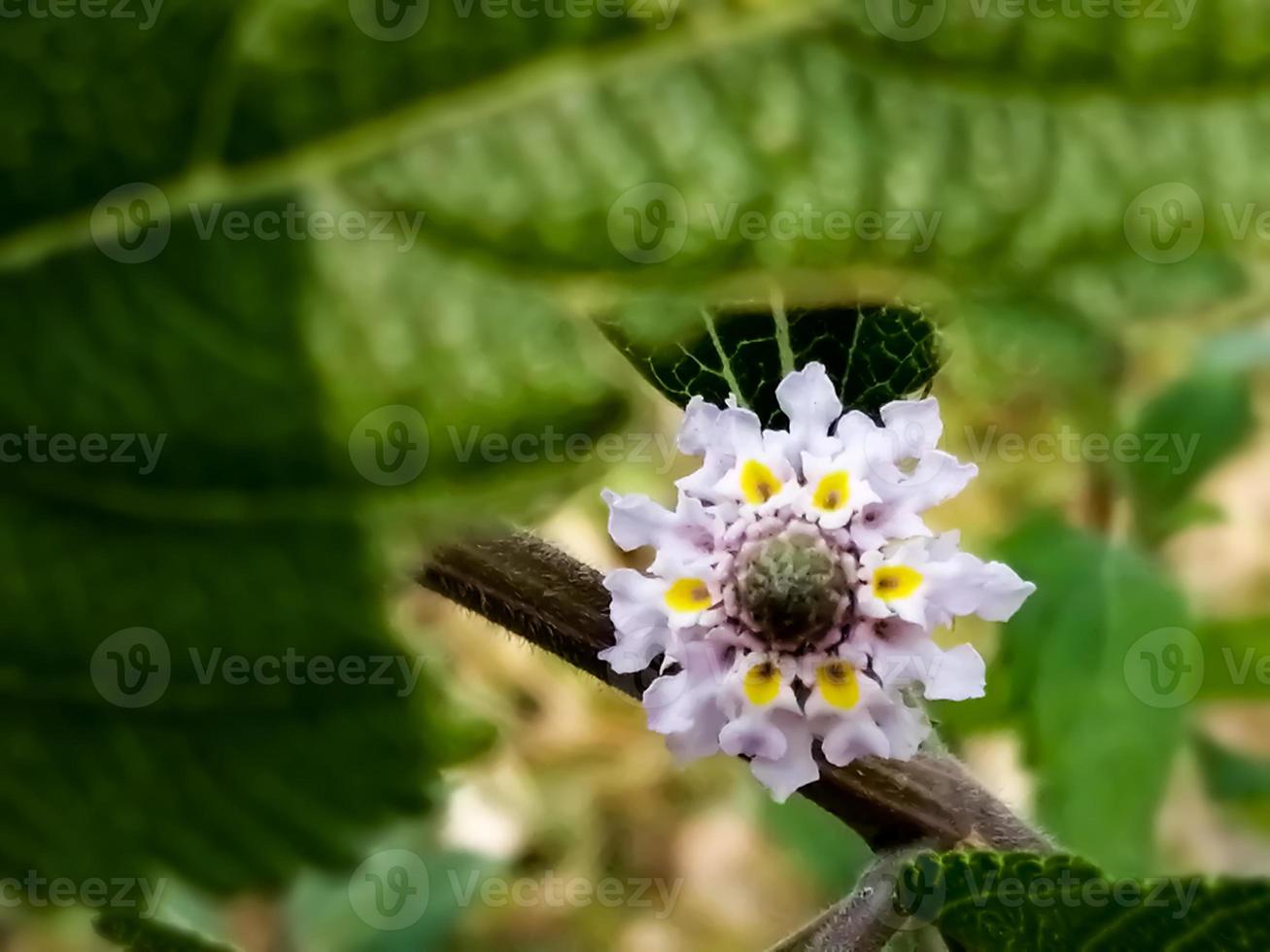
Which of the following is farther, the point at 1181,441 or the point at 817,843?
the point at 817,843

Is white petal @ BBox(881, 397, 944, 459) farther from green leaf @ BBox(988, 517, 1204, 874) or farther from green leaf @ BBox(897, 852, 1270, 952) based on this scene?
green leaf @ BBox(988, 517, 1204, 874)

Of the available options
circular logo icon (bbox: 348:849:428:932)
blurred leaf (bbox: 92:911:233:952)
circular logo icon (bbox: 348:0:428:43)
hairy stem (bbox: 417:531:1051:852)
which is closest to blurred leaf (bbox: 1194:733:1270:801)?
circular logo icon (bbox: 348:849:428:932)

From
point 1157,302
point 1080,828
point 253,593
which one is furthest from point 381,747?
point 1080,828

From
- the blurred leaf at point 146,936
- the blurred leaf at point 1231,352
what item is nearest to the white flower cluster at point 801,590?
the blurred leaf at point 146,936

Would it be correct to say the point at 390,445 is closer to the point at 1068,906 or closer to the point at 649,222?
the point at 649,222

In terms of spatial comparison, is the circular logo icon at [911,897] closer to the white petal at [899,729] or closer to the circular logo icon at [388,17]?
the white petal at [899,729]

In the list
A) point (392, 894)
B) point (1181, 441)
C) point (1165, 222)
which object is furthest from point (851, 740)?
point (392, 894)

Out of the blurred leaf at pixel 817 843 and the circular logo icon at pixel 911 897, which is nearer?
the circular logo icon at pixel 911 897
